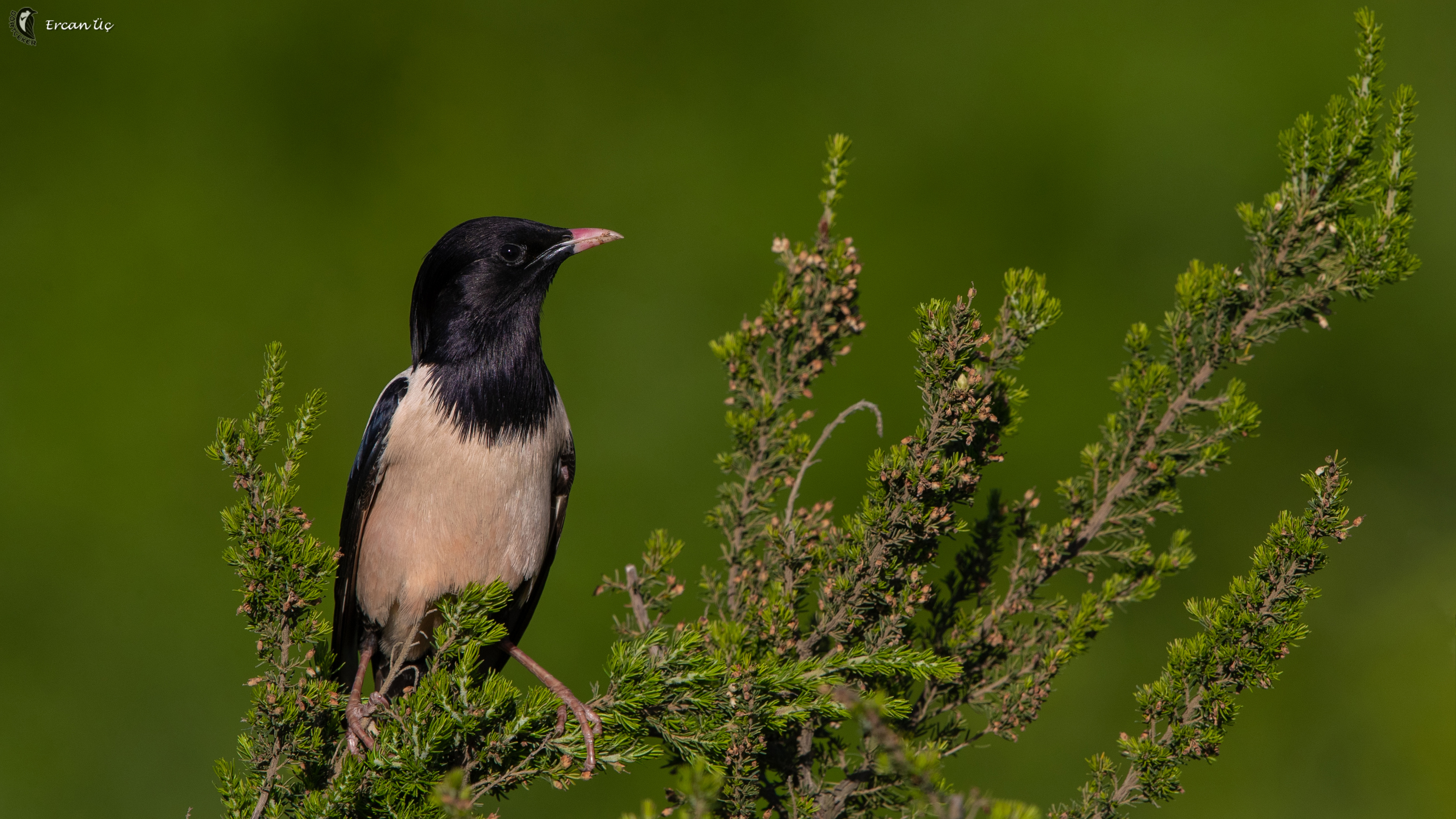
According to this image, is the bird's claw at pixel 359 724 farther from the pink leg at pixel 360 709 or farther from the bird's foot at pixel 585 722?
the bird's foot at pixel 585 722

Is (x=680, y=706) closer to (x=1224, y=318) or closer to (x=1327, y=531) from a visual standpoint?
(x=1327, y=531)

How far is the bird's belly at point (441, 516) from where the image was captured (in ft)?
11.8

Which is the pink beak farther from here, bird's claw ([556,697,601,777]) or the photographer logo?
the photographer logo

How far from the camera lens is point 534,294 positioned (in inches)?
157

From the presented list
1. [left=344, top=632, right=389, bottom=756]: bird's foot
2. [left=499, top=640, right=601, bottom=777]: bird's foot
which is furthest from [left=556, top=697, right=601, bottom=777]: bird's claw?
A: [left=344, top=632, right=389, bottom=756]: bird's foot

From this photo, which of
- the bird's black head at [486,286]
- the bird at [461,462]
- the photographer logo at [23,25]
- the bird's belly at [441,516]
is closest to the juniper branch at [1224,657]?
the bird at [461,462]

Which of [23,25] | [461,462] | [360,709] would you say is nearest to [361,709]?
[360,709]

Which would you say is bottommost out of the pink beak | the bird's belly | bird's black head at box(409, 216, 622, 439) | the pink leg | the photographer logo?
the pink leg

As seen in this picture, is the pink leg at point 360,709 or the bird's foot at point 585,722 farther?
the pink leg at point 360,709

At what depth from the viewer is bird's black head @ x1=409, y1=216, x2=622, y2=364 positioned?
3.86m

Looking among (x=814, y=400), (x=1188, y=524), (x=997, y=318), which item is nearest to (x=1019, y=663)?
(x=997, y=318)

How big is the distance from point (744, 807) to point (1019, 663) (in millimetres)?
889

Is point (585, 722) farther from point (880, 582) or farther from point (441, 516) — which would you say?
point (441, 516)

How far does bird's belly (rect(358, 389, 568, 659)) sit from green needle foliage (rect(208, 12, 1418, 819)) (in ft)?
1.51
